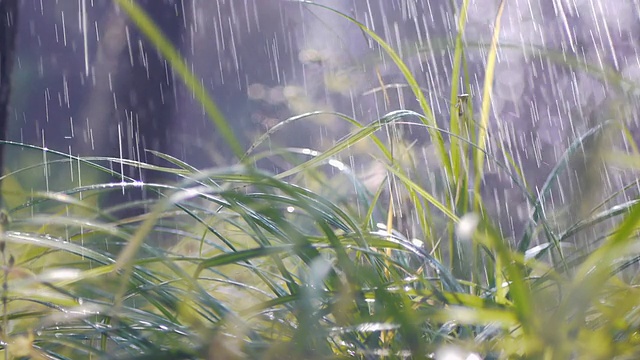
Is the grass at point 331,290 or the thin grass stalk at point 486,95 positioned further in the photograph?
the thin grass stalk at point 486,95

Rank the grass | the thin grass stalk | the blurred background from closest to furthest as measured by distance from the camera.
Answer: the grass < the thin grass stalk < the blurred background

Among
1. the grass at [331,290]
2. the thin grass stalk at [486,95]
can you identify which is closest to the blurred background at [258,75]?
the thin grass stalk at [486,95]

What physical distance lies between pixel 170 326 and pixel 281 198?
13 centimetres

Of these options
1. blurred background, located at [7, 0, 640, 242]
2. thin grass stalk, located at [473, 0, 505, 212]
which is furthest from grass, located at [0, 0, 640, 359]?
blurred background, located at [7, 0, 640, 242]

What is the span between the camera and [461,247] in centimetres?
72

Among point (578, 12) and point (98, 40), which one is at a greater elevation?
point (98, 40)

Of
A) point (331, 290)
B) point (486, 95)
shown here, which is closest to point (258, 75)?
point (486, 95)

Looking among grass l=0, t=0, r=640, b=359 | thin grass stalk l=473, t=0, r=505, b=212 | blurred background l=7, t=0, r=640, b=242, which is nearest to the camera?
grass l=0, t=0, r=640, b=359

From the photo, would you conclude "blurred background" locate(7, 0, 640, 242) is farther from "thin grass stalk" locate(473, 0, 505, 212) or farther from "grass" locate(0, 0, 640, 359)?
"grass" locate(0, 0, 640, 359)

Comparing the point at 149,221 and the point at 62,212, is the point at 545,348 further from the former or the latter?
the point at 62,212

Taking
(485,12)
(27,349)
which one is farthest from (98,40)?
(27,349)

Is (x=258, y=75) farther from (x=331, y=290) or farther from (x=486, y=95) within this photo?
(x=331, y=290)

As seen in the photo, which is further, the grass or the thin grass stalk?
the thin grass stalk

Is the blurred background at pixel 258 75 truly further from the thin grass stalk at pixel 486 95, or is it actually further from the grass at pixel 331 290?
the grass at pixel 331 290
